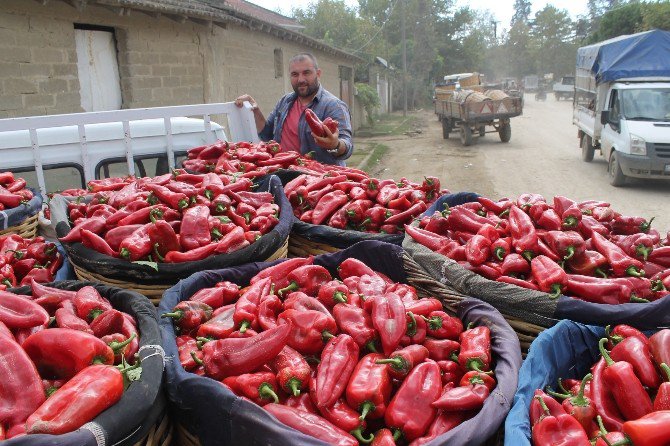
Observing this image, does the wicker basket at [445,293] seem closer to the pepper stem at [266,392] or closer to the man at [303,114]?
the pepper stem at [266,392]

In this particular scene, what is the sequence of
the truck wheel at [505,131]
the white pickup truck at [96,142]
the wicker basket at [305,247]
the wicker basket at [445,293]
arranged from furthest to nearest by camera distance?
the truck wheel at [505,131], the white pickup truck at [96,142], the wicker basket at [305,247], the wicker basket at [445,293]

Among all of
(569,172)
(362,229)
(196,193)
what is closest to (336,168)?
(362,229)

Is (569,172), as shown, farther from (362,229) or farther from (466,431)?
(466,431)

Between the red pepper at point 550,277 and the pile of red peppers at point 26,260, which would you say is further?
the pile of red peppers at point 26,260

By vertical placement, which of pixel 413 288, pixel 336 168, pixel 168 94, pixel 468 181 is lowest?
pixel 468 181

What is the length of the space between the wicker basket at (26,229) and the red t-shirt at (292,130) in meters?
2.74

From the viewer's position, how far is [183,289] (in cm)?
292

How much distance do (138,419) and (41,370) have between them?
55 centimetres

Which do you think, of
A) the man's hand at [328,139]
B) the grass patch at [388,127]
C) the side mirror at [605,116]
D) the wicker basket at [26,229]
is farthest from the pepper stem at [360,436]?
the grass patch at [388,127]

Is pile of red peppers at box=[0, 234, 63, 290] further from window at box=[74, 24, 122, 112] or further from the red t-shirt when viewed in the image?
window at box=[74, 24, 122, 112]

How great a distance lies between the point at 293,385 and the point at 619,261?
1.98m

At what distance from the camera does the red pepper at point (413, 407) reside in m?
2.15

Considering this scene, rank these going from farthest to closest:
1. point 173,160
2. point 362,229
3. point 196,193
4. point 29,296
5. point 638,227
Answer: point 173,160 < point 362,229 < point 196,193 < point 638,227 < point 29,296

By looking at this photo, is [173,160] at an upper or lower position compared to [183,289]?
upper
